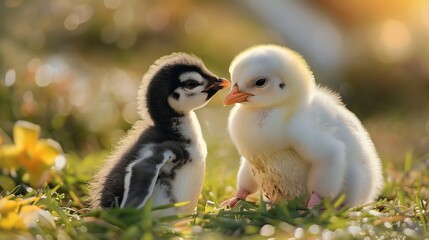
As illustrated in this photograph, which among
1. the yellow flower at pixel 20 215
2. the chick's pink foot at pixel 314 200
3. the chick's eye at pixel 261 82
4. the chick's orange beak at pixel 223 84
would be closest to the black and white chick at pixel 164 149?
the chick's orange beak at pixel 223 84

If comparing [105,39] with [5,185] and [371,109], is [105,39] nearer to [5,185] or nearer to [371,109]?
[371,109]

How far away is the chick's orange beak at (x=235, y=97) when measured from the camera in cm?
364

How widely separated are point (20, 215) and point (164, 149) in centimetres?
64

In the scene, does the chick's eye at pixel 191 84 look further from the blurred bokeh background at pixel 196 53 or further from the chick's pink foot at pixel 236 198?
the blurred bokeh background at pixel 196 53

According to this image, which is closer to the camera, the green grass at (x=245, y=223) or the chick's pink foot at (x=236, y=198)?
the green grass at (x=245, y=223)

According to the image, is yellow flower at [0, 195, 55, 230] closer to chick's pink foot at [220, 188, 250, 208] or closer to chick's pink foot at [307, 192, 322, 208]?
chick's pink foot at [220, 188, 250, 208]

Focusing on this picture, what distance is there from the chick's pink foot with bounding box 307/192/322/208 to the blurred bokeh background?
69.7 inches

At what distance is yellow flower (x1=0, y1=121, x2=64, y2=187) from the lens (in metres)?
3.69

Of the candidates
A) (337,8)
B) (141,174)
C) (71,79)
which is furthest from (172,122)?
(337,8)

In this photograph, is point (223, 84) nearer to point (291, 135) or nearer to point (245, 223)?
point (291, 135)

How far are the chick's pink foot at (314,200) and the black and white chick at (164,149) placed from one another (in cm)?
45

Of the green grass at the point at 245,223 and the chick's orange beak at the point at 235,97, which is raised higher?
the chick's orange beak at the point at 235,97

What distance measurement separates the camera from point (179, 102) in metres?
3.75

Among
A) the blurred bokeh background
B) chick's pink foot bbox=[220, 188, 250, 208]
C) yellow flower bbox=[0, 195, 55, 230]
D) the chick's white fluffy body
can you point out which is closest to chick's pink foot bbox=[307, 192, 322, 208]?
the chick's white fluffy body
